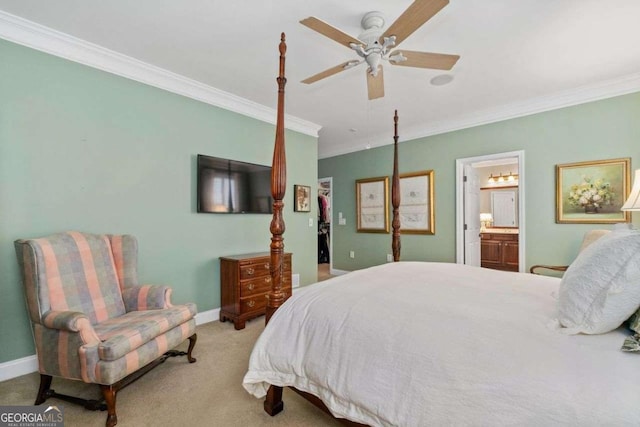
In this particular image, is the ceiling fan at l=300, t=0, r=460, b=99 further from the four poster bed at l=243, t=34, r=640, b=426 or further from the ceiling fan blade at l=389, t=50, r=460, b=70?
the four poster bed at l=243, t=34, r=640, b=426

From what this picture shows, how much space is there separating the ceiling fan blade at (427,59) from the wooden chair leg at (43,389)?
3.10 m

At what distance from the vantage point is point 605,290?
3.28 ft

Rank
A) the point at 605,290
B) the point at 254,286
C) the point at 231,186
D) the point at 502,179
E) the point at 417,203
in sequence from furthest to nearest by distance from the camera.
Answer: the point at 502,179 < the point at 417,203 < the point at 231,186 < the point at 254,286 < the point at 605,290

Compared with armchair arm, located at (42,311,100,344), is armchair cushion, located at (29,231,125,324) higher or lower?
higher

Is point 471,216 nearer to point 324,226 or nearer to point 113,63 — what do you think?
point 324,226

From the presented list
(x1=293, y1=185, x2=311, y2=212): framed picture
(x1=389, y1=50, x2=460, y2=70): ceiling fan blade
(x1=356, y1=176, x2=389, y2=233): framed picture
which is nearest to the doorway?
(x1=356, y1=176, x2=389, y2=233): framed picture

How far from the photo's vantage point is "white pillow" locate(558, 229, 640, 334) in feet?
3.18

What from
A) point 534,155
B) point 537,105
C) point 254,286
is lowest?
point 254,286

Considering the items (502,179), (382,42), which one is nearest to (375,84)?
(382,42)

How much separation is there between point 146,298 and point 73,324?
612mm

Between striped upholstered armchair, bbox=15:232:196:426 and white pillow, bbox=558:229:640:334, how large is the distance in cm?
219

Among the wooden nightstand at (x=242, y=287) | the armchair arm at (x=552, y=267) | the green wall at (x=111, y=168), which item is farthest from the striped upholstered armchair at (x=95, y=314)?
the armchair arm at (x=552, y=267)

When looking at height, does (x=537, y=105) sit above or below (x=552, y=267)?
above

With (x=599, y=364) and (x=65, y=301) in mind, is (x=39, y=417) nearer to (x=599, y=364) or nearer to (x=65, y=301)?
(x=65, y=301)
